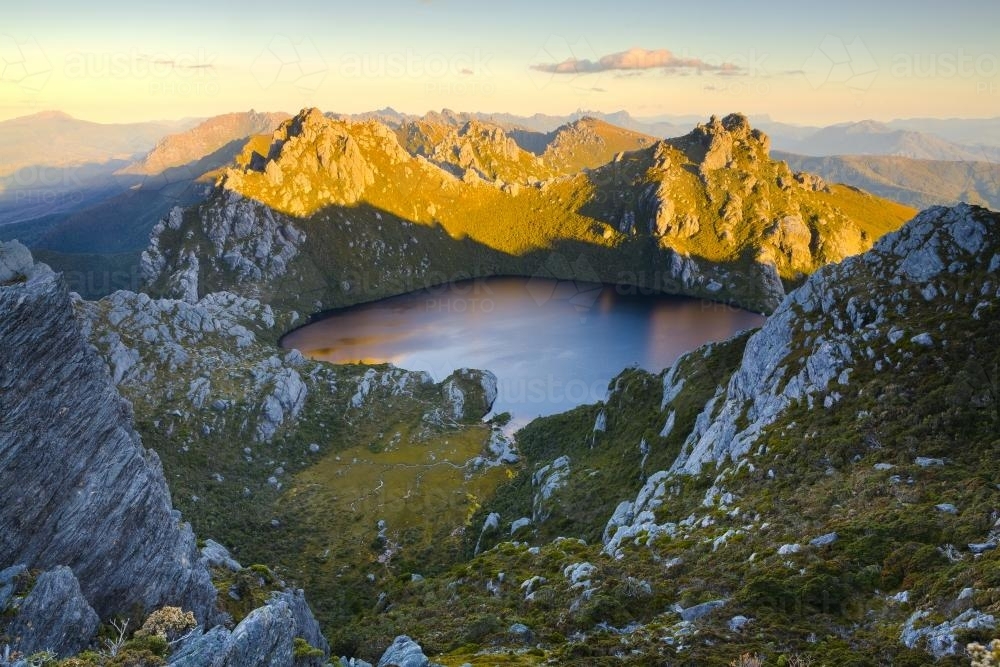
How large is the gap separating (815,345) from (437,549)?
54.5 m

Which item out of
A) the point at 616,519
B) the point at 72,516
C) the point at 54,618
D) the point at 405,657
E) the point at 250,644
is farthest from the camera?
the point at 616,519

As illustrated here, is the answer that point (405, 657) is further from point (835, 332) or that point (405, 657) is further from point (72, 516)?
point (835, 332)

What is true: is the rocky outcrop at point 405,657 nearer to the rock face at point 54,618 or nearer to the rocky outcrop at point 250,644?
the rocky outcrop at point 250,644

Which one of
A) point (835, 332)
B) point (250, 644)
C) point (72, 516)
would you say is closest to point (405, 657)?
point (250, 644)

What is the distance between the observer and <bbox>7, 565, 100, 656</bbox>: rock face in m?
24.6

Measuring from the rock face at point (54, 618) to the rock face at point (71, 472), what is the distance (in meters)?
2.39

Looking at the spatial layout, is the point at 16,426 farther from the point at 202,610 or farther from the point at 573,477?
the point at 573,477

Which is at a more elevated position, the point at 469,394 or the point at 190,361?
the point at 190,361

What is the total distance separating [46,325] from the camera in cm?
2875

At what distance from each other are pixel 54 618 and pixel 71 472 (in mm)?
7200

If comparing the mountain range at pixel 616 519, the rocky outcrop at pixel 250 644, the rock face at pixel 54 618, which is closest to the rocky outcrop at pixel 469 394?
the mountain range at pixel 616 519

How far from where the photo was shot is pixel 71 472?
2973 centimetres

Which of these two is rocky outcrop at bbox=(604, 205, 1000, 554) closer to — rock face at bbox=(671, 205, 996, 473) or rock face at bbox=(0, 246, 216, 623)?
rock face at bbox=(671, 205, 996, 473)

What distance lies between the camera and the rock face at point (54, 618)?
24.6 meters
